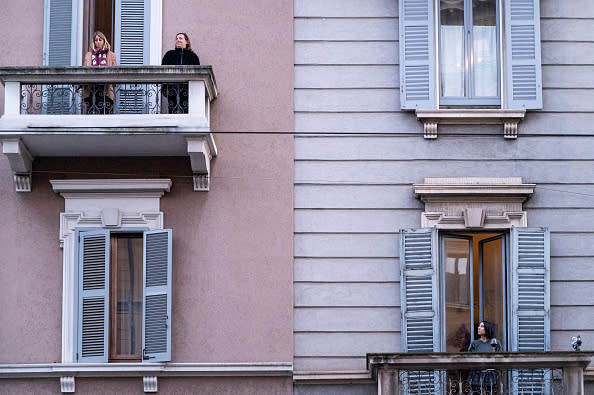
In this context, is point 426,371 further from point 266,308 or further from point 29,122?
point 29,122

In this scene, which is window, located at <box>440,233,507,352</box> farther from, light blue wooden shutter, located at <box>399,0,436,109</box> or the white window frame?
the white window frame

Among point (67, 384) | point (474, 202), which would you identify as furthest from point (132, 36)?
point (474, 202)

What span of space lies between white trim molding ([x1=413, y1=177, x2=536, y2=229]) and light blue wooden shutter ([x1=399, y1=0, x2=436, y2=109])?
3.94ft

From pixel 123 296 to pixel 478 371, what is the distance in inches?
201

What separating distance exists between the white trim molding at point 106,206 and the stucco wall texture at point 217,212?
5.5 inches

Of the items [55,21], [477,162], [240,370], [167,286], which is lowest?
[240,370]

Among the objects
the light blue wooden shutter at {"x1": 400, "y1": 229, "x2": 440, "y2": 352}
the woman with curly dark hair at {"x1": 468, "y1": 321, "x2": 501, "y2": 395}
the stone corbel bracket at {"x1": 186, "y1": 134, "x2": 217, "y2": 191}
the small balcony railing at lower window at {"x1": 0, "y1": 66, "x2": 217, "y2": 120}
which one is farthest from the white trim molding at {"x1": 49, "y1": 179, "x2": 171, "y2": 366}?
the woman with curly dark hair at {"x1": 468, "y1": 321, "x2": 501, "y2": 395}

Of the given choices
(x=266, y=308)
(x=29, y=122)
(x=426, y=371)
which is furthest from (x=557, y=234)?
(x=29, y=122)

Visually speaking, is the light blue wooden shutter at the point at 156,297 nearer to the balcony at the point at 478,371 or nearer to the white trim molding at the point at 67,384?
the white trim molding at the point at 67,384

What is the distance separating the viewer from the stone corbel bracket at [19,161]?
1720 cm

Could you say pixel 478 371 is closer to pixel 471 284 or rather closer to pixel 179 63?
pixel 471 284

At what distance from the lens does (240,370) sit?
17359mm

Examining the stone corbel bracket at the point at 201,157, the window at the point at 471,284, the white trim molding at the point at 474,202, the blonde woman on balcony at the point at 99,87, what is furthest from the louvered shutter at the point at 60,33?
the window at the point at 471,284

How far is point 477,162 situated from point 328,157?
2.15 metres
